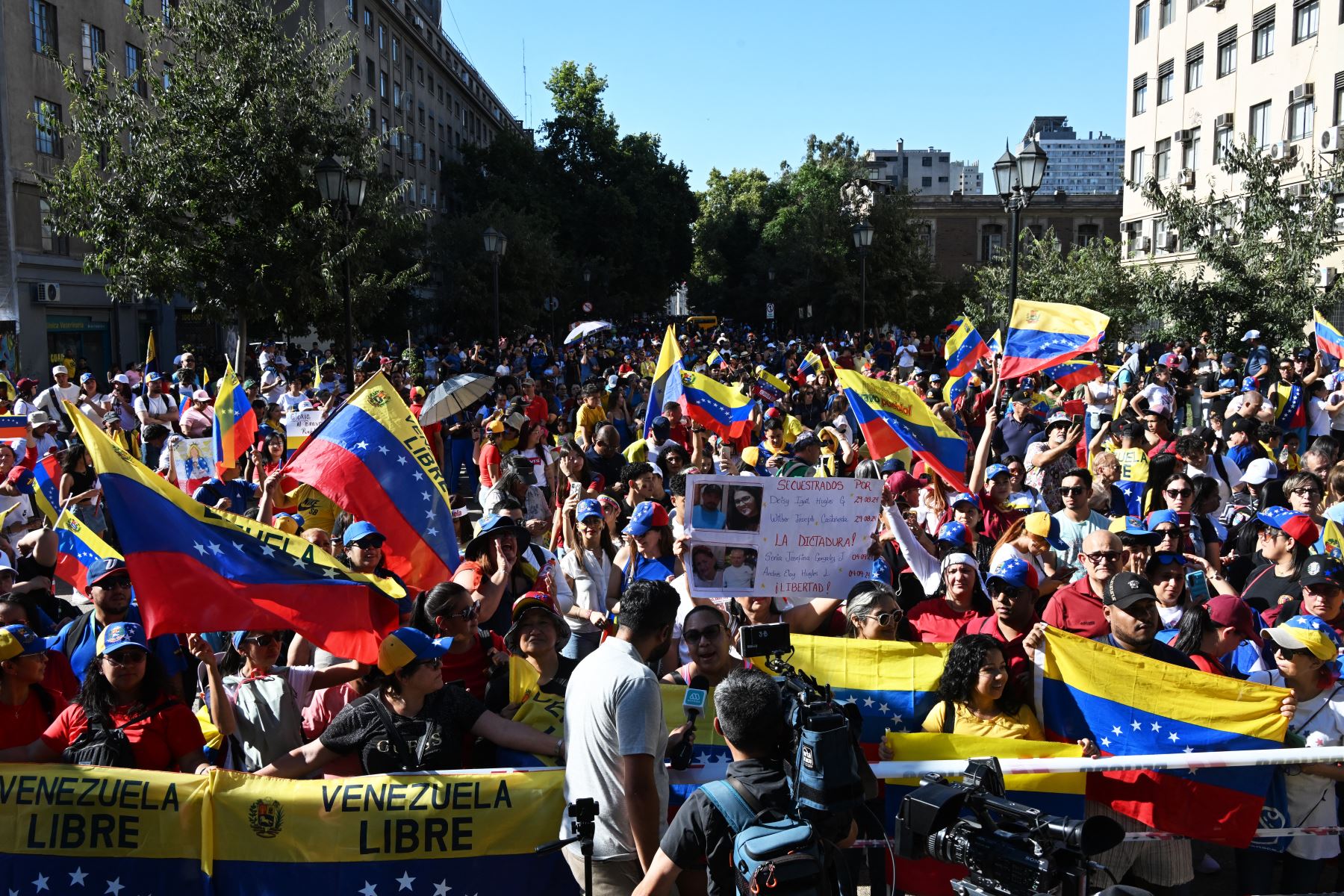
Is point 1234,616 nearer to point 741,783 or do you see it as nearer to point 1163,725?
point 1163,725

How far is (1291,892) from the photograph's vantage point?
4531mm

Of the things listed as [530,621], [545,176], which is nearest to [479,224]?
[545,176]

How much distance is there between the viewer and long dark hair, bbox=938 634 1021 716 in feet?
15.4

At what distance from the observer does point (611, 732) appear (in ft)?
12.3

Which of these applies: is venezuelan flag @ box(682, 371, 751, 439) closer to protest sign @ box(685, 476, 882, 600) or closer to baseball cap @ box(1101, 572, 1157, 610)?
protest sign @ box(685, 476, 882, 600)

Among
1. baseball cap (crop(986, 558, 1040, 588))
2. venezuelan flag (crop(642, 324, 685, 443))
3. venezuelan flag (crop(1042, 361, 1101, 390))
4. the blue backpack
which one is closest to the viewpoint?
the blue backpack

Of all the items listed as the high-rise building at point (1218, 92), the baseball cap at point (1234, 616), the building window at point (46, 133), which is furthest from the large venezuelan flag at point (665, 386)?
the building window at point (46, 133)

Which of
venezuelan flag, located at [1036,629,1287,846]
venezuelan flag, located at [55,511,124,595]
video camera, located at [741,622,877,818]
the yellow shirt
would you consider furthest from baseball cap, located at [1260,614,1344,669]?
venezuelan flag, located at [55,511,124,595]

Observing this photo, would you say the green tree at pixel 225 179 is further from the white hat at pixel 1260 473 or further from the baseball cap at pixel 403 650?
the baseball cap at pixel 403 650

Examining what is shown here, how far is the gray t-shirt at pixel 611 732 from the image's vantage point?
3.70 m

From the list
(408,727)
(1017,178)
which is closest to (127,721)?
(408,727)

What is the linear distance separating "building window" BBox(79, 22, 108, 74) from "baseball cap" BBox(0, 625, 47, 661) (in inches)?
1308

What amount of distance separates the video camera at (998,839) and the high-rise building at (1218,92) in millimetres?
26759

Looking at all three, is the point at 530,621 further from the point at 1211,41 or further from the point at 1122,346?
the point at 1211,41
